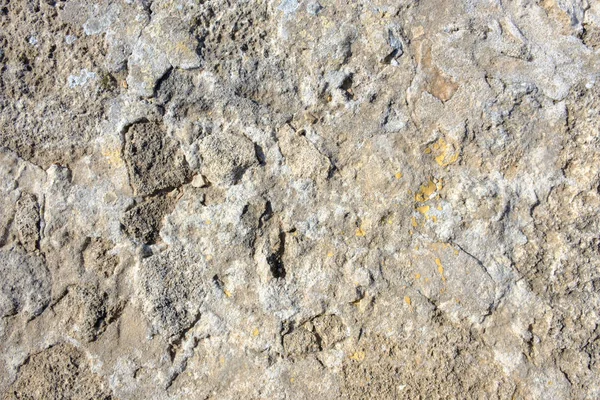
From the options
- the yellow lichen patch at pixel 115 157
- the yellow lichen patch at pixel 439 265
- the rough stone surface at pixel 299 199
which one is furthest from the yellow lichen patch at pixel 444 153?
the yellow lichen patch at pixel 115 157

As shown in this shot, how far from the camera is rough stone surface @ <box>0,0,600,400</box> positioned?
52.9 inches

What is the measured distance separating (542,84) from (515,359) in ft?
2.30

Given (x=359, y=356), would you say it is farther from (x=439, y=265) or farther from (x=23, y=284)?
(x=23, y=284)

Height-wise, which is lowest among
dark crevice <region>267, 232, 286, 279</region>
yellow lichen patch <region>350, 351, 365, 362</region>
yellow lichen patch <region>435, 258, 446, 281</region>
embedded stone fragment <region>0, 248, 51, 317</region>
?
yellow lichen patch <region>350, 351, 365, 362</region>

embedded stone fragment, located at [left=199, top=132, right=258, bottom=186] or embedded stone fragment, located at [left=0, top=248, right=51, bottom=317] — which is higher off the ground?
embedded stone fragment, located at [left=199, top=132, right=258, bottom=186]

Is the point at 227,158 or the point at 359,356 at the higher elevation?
the point at 227,158

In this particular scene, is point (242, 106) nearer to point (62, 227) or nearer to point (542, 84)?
point (62, 227)

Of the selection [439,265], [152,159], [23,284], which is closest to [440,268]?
[439,265]

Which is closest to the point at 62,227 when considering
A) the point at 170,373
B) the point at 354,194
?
the point at 170,373

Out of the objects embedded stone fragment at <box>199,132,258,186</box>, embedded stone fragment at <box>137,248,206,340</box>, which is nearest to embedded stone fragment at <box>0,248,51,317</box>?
embedded stone fragment at <box>137,248,206,340</box>

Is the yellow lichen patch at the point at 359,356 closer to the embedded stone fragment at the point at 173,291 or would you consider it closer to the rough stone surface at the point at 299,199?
the rough stone surface at the point at 299,199

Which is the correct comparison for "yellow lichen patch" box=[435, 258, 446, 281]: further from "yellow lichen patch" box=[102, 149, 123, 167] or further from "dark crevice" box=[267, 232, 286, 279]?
"yellow lichen patch" box=[102, 149, 123, 167]

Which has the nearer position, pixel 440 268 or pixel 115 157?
pixel 440 268

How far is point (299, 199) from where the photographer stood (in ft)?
4.63
